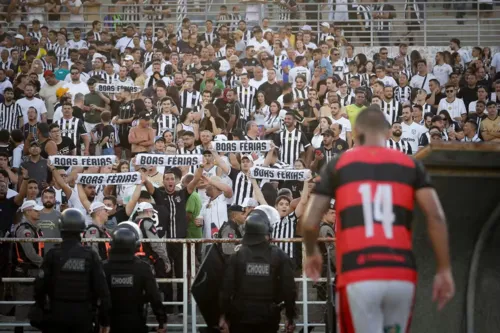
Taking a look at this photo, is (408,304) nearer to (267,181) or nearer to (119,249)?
(119,249)

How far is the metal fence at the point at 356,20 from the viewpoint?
2562cm

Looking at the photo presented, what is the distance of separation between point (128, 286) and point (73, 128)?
897 cm

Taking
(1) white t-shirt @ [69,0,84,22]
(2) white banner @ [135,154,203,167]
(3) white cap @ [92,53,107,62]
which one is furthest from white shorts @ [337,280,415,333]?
(1) white t-shirt @ [69,0,84,22]

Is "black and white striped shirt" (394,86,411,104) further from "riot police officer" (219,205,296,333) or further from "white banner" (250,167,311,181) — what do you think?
"riot police officer" (219,205,296,333)

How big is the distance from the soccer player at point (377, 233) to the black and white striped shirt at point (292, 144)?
34.9 ft

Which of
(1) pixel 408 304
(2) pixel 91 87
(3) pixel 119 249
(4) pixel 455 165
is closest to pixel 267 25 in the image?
(2) pixel 91 87

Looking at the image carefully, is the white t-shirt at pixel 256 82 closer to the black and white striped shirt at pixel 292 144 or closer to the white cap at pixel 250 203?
the black and white striped shirt at pixel 292 144

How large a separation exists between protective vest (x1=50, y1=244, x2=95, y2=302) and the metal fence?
16.2 m

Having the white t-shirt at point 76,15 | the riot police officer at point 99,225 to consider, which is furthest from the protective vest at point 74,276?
the white t-shirt at point 76,15

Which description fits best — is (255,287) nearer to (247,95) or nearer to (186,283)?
(186,283)

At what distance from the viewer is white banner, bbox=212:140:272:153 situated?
14.5 metres

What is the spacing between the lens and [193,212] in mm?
13859

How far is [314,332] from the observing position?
41.1 feet

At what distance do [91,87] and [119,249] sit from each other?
10695 mm
